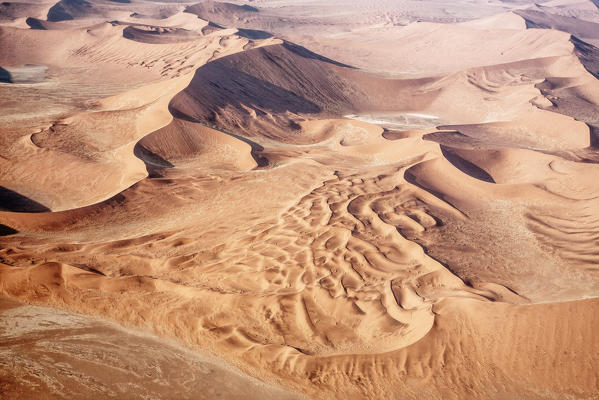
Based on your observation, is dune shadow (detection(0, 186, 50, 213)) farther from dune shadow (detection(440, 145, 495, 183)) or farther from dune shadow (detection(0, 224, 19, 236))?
dune shadow (detection(440, 145, 495, 183))

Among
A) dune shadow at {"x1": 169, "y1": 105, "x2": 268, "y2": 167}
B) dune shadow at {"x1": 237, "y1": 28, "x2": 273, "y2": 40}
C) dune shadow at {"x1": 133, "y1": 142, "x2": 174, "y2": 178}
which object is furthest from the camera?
dune shadow at {"x1": 237, "y1": 28, "x2": 273, "y2": 40}

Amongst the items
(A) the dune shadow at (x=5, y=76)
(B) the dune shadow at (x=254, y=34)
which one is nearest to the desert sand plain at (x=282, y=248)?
(A) the dune shadow at (x=5, y=76)

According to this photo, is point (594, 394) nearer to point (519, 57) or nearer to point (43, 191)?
point (43, 191)

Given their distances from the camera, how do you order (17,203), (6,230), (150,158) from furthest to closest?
(150,158), (17,203), (6,230)

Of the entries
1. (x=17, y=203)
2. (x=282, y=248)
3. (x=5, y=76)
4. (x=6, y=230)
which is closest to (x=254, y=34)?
(x=5, y=76)

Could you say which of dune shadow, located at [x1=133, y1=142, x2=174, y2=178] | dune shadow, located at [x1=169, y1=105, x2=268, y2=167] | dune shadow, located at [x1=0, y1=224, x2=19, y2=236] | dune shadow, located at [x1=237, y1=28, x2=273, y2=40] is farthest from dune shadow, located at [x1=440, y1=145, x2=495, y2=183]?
dune shadow, located at [x1=237, y1=28, x2=273, y2=40]

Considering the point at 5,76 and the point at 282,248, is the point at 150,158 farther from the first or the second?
the point at 5,76

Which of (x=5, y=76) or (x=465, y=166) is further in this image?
(x=5, y=76)
